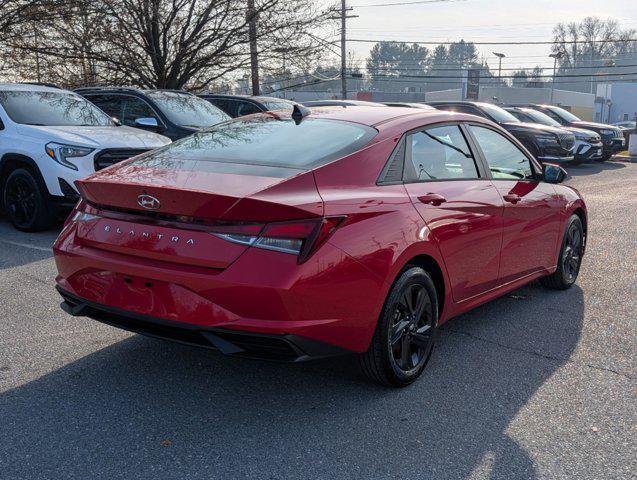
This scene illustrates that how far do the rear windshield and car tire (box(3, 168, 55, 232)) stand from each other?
400cm

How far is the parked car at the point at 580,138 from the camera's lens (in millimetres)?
18859

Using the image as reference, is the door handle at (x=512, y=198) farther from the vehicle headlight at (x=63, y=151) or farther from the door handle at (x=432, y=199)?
the vehicle headlight at (x=63, y=151)

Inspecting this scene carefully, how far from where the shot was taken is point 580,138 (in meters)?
19.1

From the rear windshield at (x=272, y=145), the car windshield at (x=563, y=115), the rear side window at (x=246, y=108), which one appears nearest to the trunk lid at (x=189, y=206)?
the rear windshield at (x=272, y=145)

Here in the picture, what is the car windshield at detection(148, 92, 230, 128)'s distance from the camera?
420 inches

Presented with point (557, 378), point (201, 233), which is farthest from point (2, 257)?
point (557, 378)

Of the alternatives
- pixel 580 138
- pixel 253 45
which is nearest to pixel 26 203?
pixel 253 45

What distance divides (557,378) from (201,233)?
230 cm

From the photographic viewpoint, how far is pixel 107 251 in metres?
3.55

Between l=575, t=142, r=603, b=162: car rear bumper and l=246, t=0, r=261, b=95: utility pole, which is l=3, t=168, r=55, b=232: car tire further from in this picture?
l=575, t=142, r=603, b=162: car rear bumper

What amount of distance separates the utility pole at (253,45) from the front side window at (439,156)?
1624 centimetres

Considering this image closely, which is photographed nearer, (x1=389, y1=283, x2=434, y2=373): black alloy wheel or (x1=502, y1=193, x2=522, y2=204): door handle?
(x1=389, y1=283, x2=434, y2=373): black alloy wheel

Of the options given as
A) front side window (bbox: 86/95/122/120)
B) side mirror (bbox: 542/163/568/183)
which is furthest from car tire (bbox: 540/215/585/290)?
front side window (bbox: 86/95/122/120)

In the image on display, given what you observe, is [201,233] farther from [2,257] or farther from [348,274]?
[2,257]
